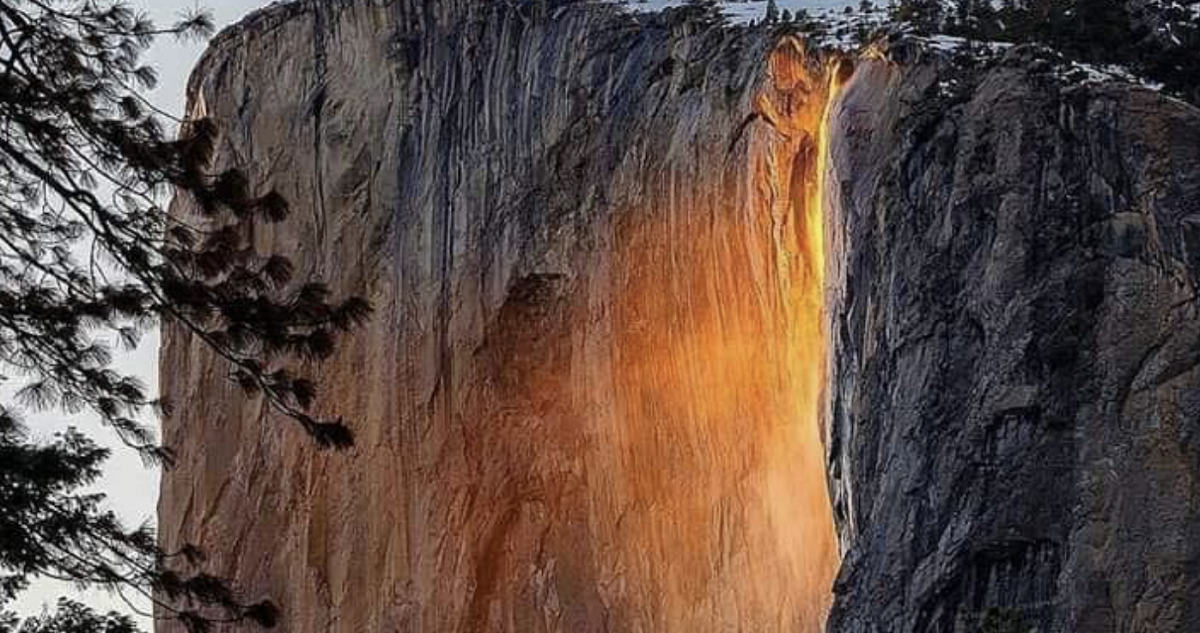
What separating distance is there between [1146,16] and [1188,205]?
21.6 ft

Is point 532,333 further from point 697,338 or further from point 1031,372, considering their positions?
point 1031,372

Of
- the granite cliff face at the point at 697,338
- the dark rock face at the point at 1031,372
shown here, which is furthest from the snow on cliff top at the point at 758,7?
the dark rock face at the point at 1031,372

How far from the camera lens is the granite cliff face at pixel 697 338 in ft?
47.8

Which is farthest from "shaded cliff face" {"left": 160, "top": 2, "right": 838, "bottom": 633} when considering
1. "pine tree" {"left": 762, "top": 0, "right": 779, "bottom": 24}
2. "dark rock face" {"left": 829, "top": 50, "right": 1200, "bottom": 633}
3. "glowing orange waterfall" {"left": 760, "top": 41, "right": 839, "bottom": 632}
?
"dark rock face" {"left": 829, "top": 50, "right": 1200, "bottom": 633}

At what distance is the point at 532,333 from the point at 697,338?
9.26 ft

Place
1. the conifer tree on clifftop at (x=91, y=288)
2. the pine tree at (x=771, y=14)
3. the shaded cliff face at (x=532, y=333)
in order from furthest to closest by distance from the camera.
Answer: the pine tree at (x=771, y=14) → the shaded cliff face at (x=532, y=333) → the conifer tree on clifftop at (x=91, y=288)

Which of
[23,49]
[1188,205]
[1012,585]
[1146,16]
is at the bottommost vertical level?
[1012,585]

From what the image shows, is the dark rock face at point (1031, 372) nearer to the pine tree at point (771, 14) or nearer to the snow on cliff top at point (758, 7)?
the pine tree at point (771, 14)

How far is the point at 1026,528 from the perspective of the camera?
14.4 meters

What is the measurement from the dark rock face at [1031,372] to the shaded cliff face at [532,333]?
4245mm

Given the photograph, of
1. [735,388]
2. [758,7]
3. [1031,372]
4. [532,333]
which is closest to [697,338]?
[735,388]

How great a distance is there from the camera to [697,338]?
22.8 metres

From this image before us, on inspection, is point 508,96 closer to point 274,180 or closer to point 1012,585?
point 274,180

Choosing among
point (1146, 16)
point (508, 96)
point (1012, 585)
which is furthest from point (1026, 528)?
point (508, 96)
